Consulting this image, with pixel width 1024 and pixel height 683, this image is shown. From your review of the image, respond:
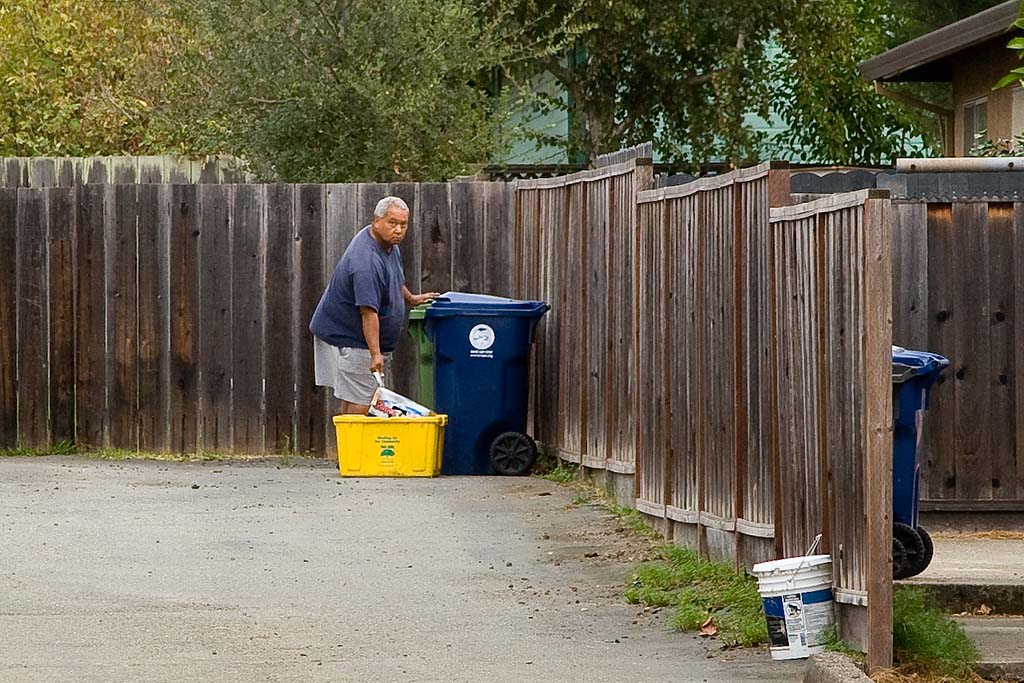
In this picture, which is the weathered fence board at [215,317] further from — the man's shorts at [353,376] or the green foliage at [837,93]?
the green foliage at [837,93]

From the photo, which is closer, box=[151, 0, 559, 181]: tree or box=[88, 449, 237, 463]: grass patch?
box=[88, 449, 237, 463]: grass patch

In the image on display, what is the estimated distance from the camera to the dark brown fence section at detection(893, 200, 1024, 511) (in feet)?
31.3

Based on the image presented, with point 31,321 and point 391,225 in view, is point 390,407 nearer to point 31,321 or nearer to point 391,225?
point 391,225

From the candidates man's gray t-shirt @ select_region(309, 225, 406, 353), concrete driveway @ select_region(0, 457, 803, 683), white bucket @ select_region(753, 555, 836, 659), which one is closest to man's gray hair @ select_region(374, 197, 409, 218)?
man's gray t-shirt @ select_region(309, 225, 406, 353)

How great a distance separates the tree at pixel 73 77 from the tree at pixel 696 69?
187 inches

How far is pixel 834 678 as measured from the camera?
6.04 m

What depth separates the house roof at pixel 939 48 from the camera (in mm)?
15336

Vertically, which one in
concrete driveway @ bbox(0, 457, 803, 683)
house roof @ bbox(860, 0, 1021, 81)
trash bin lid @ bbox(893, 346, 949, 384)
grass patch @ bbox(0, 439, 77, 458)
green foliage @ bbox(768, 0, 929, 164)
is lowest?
concrete driveway @ bbox(0, 457, 803, 683)

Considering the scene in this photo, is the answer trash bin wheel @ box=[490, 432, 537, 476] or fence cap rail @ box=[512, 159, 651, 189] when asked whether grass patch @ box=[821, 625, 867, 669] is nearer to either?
fence cap rail @ box=[512, 159, 651, 189]

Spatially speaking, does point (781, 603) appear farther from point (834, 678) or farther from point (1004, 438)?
point (1004, 438)

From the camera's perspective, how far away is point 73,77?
2311 centimetres

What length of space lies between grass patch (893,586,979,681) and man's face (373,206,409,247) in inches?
248

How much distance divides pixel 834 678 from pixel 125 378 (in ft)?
28.5

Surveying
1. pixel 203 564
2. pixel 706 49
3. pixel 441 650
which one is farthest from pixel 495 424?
pixel 706 49
